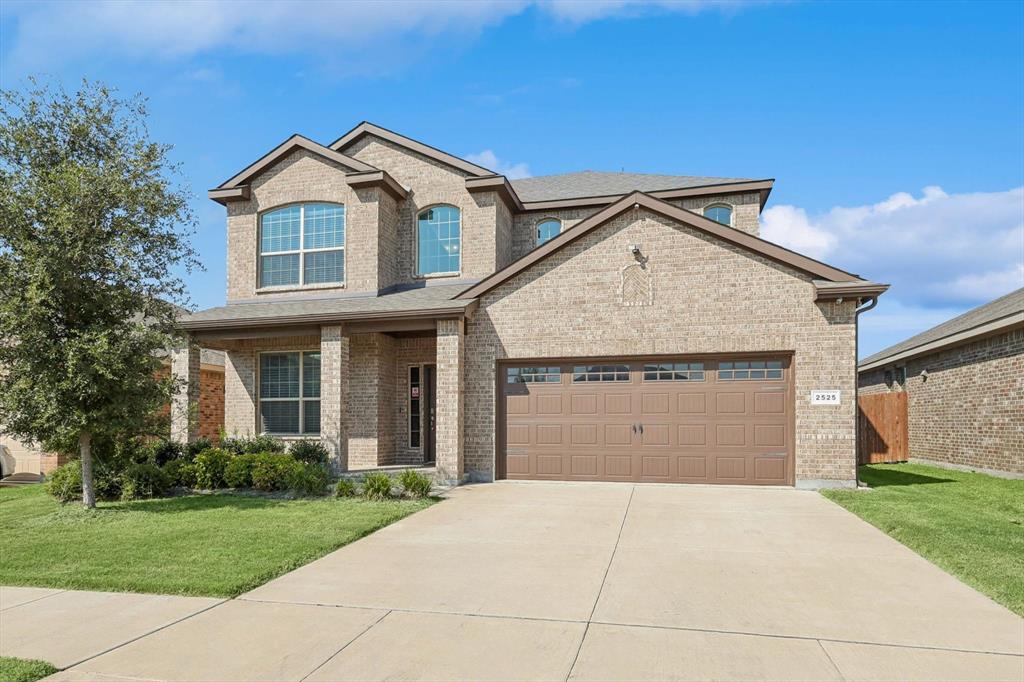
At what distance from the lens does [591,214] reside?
1789cm

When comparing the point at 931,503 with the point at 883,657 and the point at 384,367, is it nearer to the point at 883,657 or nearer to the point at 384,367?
the point at 883,657

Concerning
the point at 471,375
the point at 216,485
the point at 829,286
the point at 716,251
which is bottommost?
the point at 216,485

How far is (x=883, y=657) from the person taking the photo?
4652 mm

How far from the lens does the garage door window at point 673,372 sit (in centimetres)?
1345

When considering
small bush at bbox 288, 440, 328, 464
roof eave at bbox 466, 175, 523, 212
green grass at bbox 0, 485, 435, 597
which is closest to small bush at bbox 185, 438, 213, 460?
small bush at bbox 288, 440, 328, 464

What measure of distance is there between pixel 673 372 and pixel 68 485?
1152cm

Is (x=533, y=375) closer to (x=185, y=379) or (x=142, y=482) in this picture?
(x=142, y=482)

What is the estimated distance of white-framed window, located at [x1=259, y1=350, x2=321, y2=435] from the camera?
17062mm

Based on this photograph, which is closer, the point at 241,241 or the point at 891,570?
the point at 891,570

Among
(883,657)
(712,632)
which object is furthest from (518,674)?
(883,657)

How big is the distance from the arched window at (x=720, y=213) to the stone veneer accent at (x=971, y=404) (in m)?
6.61

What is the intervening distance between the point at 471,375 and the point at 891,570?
9.06m

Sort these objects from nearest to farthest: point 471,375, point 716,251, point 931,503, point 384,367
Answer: point 931,503, point 716,251, point 471,375, point 384,367

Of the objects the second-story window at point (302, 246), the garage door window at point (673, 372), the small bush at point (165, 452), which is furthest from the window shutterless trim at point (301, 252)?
the garage door window at point (673, 372)
